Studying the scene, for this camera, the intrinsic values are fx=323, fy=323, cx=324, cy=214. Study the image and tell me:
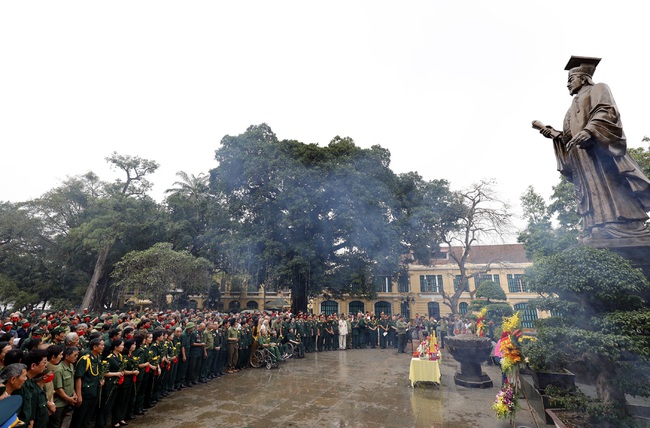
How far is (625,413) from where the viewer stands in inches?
152

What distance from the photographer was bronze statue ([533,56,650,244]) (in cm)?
462

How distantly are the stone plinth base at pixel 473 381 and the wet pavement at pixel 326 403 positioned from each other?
0.18 m

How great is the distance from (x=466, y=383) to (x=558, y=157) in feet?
19.7

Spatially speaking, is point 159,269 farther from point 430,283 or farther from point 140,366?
point 430,283

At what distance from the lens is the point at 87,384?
479 cm

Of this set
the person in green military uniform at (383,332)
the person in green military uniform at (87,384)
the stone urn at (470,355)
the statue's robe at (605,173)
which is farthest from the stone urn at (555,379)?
the person in green military uniform at (383,332)

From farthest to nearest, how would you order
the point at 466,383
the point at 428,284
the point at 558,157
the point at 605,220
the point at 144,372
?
the point at 428,284, the point at 466,383, the point at 144,372, the point at 558,157, the point at 605,220

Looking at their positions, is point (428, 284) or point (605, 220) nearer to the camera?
point (605, 220)

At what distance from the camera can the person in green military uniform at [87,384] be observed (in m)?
4.69

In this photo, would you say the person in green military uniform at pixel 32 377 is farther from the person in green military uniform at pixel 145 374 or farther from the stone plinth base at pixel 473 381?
the stone plinth base at pixel 473 381

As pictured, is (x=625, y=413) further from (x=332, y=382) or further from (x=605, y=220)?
(x=332, y=382)

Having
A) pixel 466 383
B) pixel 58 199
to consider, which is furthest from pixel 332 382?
pixel 58 199

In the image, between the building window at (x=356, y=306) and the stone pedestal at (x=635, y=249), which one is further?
the building window at (x=356, y=306)

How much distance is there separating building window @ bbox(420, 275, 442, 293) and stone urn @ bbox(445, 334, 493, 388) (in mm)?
27176
